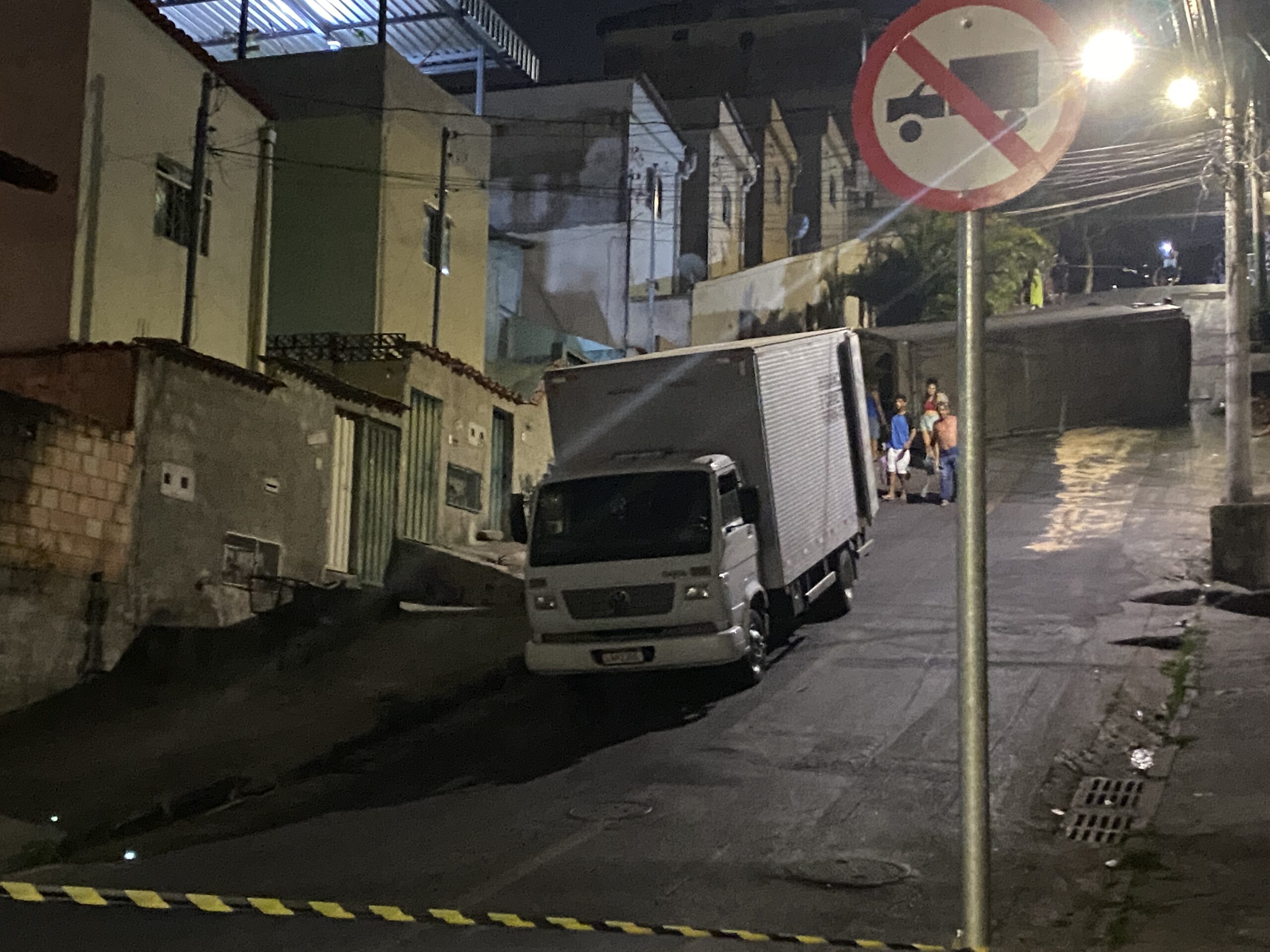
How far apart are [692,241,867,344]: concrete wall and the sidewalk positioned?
28.8m

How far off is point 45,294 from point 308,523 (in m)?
4.26

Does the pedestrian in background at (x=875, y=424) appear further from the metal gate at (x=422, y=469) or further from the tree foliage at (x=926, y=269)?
the tree foliage at (x=926, y=269)

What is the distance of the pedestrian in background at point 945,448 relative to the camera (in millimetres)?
20141

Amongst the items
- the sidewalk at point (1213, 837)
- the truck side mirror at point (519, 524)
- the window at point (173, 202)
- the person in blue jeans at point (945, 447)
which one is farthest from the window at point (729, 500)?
the person in blue jeans at point (945, 447)

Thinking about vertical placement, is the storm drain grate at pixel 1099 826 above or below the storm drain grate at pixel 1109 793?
below

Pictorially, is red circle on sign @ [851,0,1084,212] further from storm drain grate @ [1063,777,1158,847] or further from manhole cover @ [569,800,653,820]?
manhole cover @ [569,800,653,820]

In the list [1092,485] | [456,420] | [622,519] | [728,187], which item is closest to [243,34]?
[456,420]

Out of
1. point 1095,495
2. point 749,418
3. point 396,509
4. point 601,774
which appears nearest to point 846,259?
point 1095,495

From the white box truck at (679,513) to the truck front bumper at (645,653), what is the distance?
0.01m

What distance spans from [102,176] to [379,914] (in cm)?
1287

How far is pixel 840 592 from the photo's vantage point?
14.2 m

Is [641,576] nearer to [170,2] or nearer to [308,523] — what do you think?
[308,523]

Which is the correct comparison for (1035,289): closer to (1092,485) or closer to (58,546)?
(1092,485)

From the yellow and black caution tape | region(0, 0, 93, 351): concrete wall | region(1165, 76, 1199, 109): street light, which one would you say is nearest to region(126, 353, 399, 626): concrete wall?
region(0, 0, 93, 351): concrete wall
